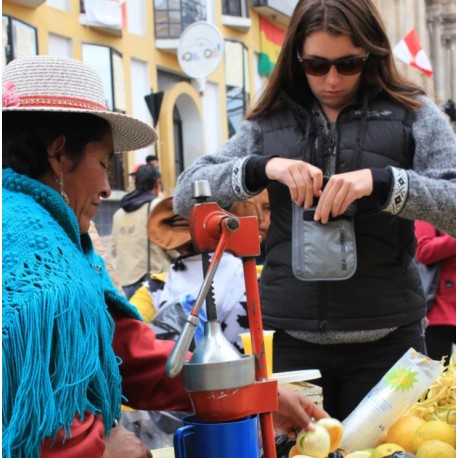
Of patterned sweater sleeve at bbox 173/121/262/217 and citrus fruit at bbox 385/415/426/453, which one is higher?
patterned sweater sleeve at bbox 173/121/262/217

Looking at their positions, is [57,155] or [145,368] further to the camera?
[145,368]

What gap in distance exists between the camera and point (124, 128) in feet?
6.09

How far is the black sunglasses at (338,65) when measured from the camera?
2.11m

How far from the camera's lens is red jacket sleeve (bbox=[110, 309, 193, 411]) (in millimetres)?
1781

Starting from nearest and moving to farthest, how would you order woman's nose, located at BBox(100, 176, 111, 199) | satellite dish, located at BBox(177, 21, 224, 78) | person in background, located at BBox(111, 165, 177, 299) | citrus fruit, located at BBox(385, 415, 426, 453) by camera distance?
1. woman's nose, located at BBox(100, 176, 111, 199)
2. citrus fruit, located at BBox(385, 415, 426, 453)
3. person in background, located at BBox(111, 165, 177, 299)
4. satellite dish, located at BBox(177, 21, 224, 78)

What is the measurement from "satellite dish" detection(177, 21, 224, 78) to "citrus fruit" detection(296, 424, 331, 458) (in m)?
8.51

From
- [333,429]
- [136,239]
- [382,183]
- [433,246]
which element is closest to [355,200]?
[382,183]

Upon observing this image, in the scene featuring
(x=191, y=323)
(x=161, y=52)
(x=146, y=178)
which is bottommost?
(x=191, y=323)

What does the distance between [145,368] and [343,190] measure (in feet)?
1.99

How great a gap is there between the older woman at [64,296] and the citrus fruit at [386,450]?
0.59ft

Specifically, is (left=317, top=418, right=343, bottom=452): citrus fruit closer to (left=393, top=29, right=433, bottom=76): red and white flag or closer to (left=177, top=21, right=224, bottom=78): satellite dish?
(left=177, top=21, right=224, bottom=78): satellite dish

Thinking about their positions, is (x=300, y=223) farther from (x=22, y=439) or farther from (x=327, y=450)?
(x=22, y=439)

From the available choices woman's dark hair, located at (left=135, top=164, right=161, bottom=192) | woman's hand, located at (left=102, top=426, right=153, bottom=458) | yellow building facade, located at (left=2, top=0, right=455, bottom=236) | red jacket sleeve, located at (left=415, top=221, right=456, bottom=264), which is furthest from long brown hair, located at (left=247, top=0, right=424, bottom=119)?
yellow building facade, located at (left=2, top=0, right=455, bottom=236)

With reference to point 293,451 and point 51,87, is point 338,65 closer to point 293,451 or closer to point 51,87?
point 51,87
